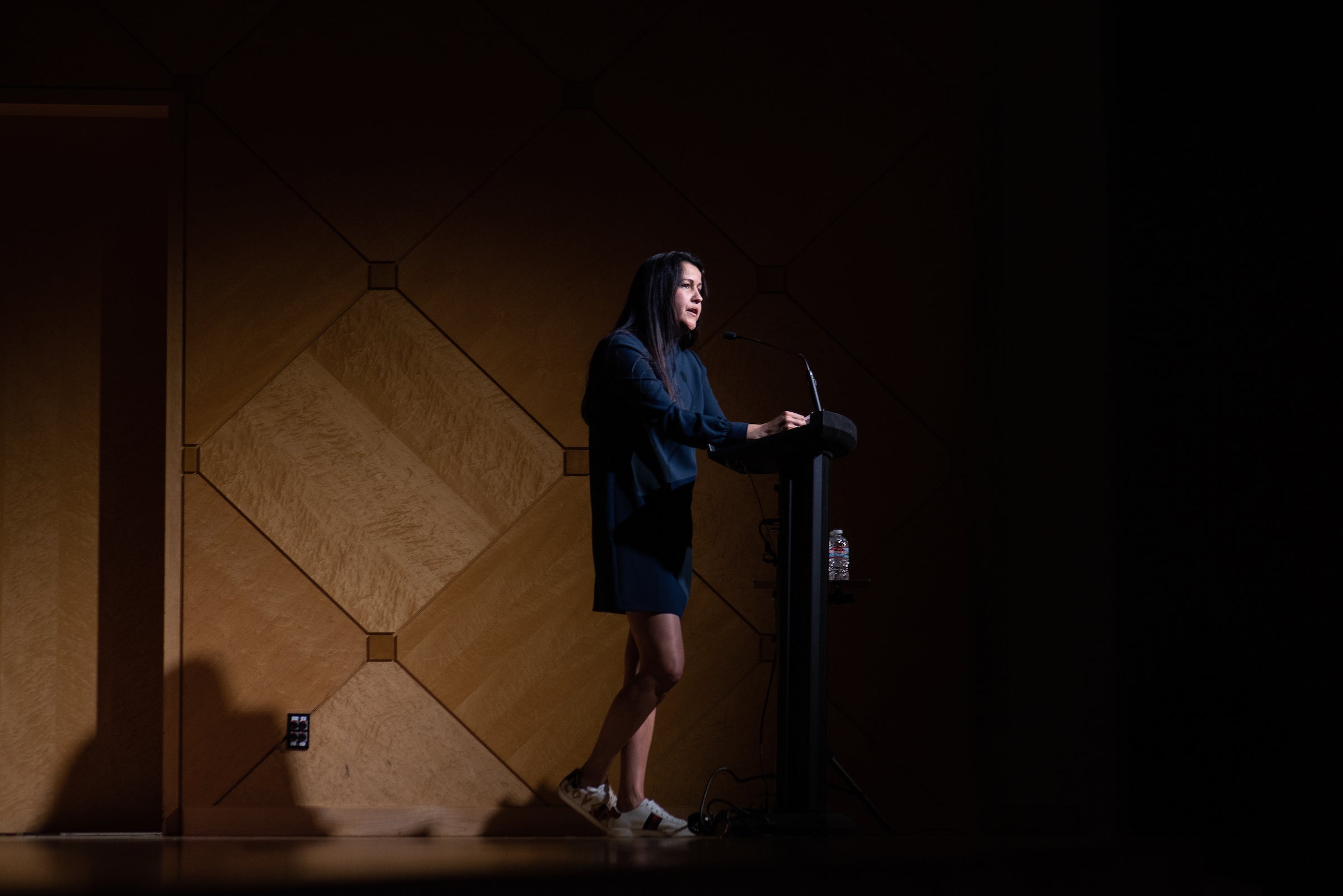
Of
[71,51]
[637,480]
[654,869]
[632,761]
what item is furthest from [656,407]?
[71,51]

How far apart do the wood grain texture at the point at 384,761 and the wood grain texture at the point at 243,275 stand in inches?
33.4

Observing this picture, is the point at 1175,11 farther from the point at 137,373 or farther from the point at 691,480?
the point at 137,373

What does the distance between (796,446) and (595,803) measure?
0.93 m

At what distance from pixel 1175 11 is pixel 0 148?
310 centimetres

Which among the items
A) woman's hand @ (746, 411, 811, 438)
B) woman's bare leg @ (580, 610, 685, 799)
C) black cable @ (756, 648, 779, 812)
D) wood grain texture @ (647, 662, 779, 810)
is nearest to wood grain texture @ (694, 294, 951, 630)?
black cable @ (756, 648, 779, 812)

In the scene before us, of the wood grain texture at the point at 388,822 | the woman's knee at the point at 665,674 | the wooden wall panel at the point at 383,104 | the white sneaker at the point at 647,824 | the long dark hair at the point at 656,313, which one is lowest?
the wood grain texture at the point at 388,822

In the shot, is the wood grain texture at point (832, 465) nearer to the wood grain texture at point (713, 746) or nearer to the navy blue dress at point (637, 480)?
the wood grain texture at point (713, 746)

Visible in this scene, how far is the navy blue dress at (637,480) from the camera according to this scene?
7.14 feet

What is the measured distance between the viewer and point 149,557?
3080mm

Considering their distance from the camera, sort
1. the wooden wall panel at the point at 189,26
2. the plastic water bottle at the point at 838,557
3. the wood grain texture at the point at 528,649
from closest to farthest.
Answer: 1. the plastic water bottle at the point at 838,557
2. the wood grain texture at the point at 528,649
3. the wooden wall panel at the point at 189,26

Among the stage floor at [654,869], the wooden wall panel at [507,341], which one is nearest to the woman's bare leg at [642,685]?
the stage floor at [654,869]

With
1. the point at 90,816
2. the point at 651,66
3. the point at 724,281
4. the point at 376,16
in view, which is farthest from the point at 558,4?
the point at 90,816

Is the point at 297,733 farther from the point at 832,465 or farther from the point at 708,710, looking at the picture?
the point at 832,465

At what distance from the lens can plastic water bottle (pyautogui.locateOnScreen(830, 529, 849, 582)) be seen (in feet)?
8.89
